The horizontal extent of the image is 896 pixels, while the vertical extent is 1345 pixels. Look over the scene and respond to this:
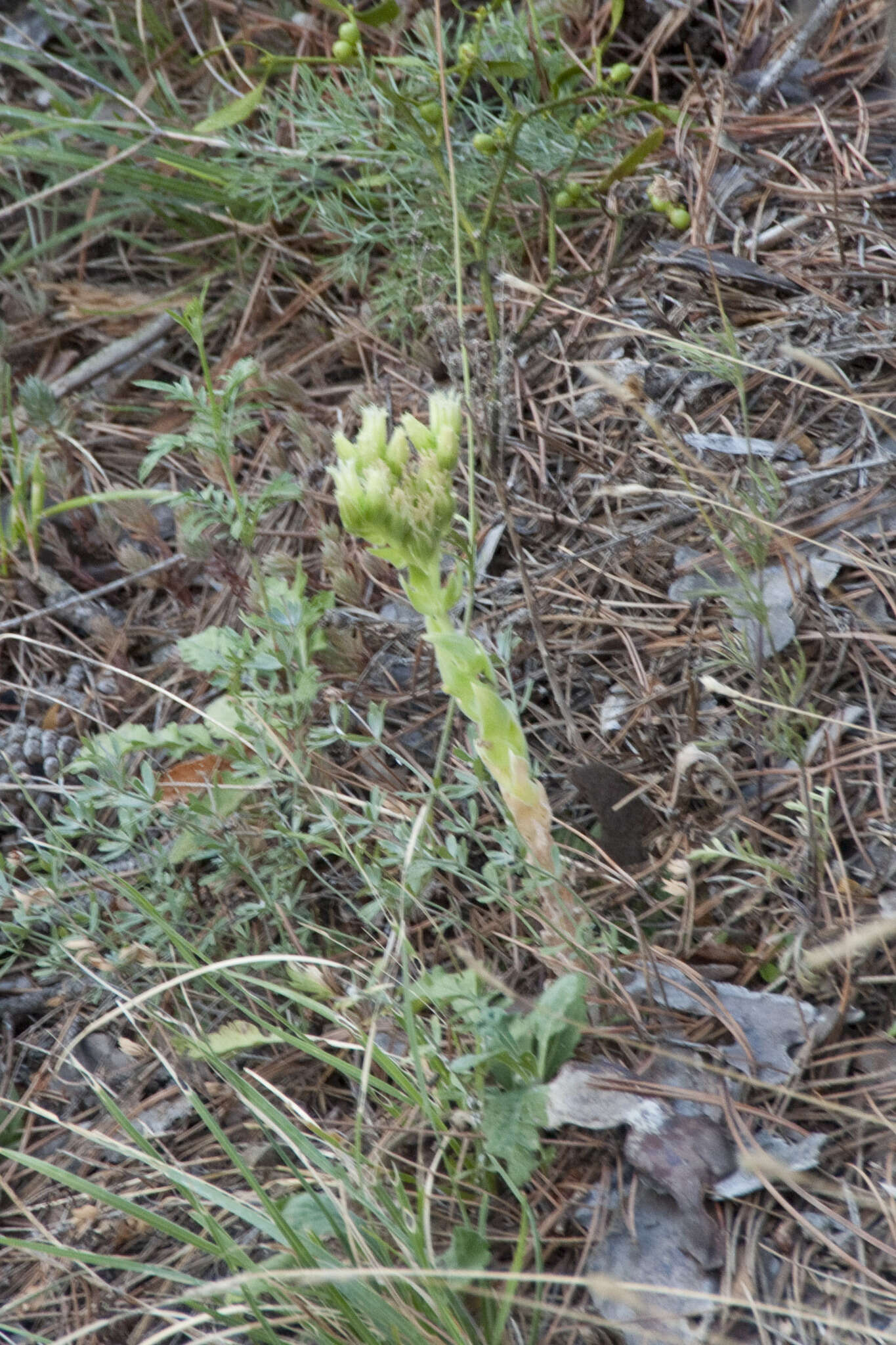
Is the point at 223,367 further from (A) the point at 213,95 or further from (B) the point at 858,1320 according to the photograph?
(B) the point at 858,1320

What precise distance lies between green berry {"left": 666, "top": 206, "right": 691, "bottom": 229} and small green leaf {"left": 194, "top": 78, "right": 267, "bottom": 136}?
3.27 ft

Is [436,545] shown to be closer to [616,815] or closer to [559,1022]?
[616,815]

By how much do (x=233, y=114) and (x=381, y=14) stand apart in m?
0.46

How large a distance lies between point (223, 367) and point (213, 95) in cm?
78

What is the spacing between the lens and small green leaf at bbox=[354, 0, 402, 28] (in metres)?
2.08

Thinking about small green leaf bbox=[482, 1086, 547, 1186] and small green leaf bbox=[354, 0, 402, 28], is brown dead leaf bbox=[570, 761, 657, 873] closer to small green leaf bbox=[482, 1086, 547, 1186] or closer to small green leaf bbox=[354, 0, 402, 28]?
small green leaf bbox=[482, 1086, 547, 1186]

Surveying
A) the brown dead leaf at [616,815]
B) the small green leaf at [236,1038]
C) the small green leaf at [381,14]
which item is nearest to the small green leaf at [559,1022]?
the brown dead leaf at [616,815]

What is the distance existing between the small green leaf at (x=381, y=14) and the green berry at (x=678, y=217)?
69cm

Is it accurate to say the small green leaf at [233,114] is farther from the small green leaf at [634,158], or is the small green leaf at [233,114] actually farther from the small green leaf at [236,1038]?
the small green leaf at [236,1038]

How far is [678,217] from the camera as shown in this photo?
2.02 m

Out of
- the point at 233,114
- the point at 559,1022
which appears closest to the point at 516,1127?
the point at 559,1022

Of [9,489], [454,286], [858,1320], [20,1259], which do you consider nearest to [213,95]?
[454,286]

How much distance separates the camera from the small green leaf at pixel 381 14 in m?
2.08

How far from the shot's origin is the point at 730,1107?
4.34 feet
